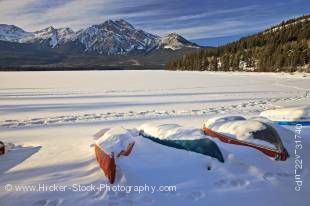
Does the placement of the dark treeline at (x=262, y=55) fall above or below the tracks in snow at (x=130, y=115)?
above

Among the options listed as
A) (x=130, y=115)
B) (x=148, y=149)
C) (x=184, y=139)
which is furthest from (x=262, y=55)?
(x=148, y=149)

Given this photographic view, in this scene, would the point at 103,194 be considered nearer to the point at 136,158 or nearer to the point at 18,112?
the point at 136,158

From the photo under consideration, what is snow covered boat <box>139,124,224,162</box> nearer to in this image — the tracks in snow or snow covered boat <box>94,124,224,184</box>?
snow covered boat <box>94,124,224,184</box>

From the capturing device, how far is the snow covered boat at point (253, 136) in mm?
9938

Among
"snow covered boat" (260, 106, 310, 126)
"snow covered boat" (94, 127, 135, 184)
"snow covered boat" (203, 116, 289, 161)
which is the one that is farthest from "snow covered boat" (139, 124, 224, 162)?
"snow covered boat" (260, 106, 310, 126)

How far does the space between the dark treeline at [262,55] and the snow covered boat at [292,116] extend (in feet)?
202

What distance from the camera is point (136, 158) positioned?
9023 mm

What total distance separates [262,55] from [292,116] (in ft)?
261

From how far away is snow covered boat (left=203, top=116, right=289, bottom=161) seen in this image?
9.94 meters

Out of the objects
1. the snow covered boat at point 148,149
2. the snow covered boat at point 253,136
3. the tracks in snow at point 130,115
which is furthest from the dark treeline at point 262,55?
the snow covered boat at point 148,149

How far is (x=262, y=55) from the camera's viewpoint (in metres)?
90.1

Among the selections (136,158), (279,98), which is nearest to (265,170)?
(136,158)

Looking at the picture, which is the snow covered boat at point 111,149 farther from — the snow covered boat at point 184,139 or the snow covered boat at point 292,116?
the snow covered boat at point 292,116

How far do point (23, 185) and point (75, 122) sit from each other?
28.1 feet
